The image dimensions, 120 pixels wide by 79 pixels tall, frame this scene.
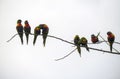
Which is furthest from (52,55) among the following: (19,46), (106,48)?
(106,48)

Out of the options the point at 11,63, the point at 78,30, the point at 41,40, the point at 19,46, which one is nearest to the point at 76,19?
the point at 78,30

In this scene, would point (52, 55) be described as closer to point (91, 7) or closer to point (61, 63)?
point (61, 63)

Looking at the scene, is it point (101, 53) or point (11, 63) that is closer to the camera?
point (101, 53)

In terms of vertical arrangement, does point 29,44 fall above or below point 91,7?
below

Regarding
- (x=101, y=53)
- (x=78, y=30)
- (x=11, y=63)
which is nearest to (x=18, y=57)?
(x=11, y=63)

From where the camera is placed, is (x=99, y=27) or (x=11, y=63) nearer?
(x=99, y=27)

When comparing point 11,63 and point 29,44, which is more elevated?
point 29,44

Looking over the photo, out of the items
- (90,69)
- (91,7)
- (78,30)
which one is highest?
(91,7)

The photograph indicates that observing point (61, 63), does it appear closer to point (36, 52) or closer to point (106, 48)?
point (36, 52)

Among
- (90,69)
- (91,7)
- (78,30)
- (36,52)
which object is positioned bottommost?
(90,69)
